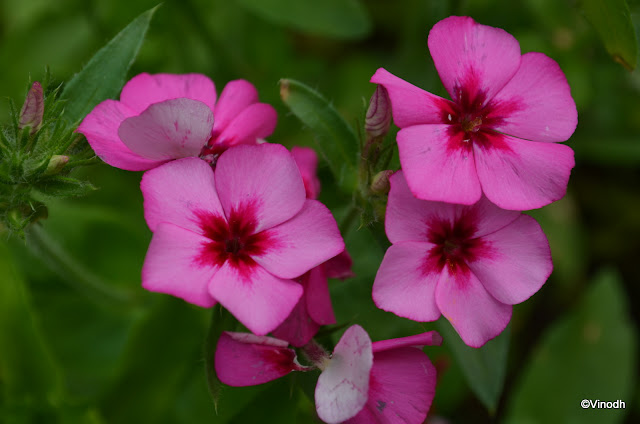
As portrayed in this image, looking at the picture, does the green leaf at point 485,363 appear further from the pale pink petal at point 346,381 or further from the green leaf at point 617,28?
the green leaf at point 617,28

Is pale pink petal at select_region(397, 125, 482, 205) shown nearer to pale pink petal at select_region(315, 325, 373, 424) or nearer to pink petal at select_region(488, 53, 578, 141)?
pink petal at select_region(488, 53, 578, 141)

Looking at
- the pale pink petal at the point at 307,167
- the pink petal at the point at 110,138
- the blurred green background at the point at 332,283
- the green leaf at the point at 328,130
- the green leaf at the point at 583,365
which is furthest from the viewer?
the green leaf at the point at 583,365

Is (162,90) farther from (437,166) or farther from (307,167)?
(437,166)

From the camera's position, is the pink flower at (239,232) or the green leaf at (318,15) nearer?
the pink flower at (239,232)

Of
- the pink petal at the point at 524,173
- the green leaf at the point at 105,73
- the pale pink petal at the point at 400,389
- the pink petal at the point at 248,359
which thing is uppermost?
the green leaf at the point at 105,73

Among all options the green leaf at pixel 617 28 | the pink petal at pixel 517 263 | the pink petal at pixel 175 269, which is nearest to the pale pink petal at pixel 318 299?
the pink petal at pixel 175 269

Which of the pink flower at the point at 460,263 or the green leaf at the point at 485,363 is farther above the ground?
the pink flower at the point at 460,263

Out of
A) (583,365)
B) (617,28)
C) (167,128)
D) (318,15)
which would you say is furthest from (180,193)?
(583,365)
